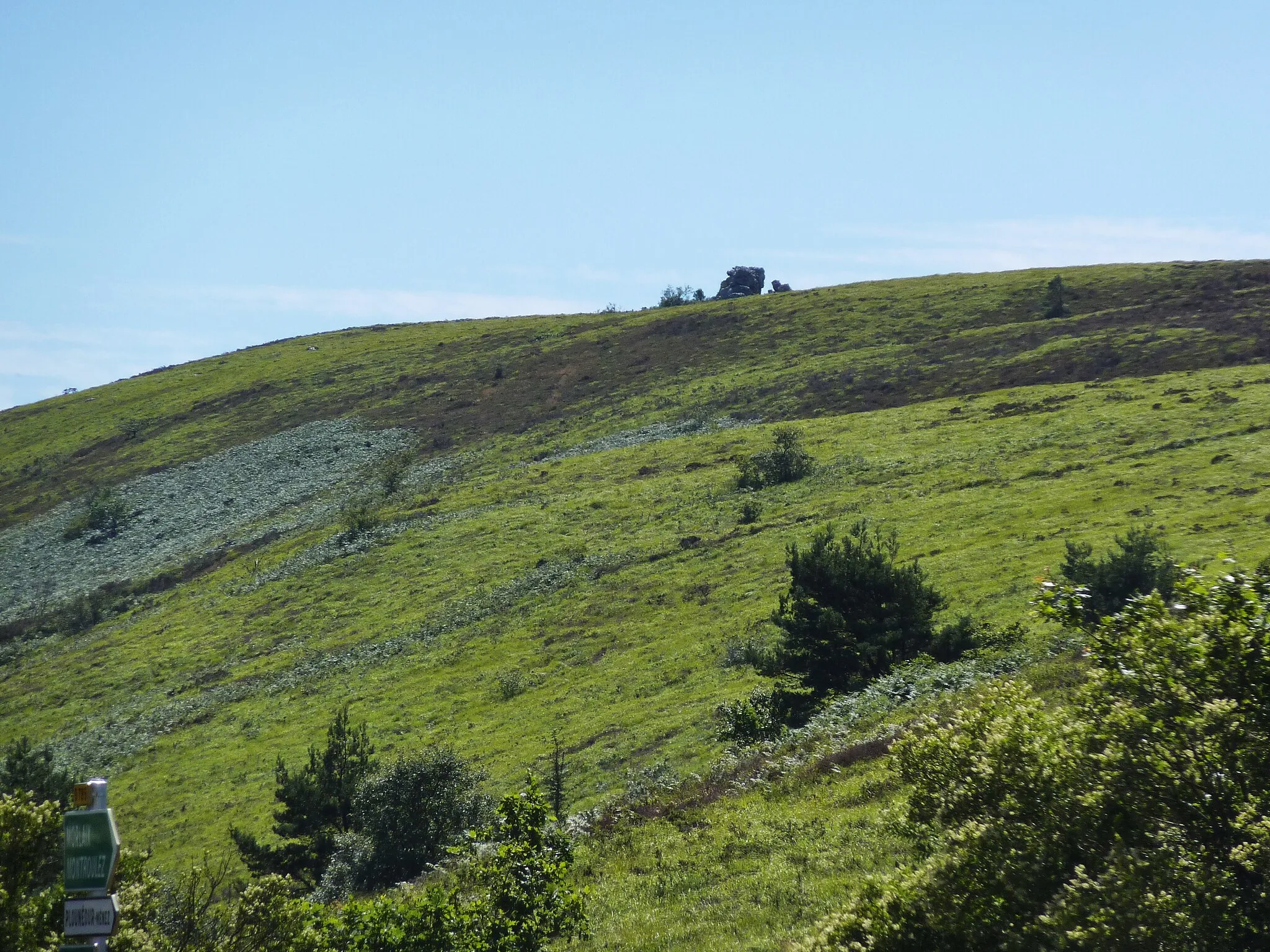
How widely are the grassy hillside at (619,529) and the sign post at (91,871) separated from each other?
11597 millimetres

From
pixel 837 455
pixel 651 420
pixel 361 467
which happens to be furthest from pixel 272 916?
pixel 361 467

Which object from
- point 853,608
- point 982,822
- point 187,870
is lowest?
point 187,870

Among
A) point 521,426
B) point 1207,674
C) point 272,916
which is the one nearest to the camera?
point 1207,674

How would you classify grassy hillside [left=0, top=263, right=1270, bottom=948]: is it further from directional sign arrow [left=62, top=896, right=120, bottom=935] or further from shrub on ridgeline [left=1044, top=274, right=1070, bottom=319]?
directional sign arrow [left=62, top=896, right=120, bottom=935]

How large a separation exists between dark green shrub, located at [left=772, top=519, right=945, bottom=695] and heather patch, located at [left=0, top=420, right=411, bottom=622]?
67.5 meters

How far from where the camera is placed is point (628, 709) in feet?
144

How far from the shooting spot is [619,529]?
73188 mm

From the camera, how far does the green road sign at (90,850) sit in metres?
7.90

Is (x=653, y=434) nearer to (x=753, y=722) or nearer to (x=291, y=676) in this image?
(x=291, y=676)

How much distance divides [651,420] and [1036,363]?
123 ft

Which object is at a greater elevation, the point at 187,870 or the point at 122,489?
the point at 122,489

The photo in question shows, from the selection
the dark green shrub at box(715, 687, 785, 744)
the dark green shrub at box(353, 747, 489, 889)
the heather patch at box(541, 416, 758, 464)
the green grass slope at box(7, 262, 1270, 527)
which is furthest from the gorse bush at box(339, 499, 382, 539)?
the dark green shrub at box(715, 687, 785, 744)

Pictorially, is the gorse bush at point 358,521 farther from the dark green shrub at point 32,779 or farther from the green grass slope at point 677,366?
the dark green shrub at point 32,779

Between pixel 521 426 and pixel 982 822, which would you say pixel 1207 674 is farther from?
pixel 521 426
